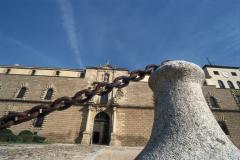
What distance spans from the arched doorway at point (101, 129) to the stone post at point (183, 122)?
19.3 metres

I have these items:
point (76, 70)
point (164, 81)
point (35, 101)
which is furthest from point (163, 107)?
point (76, 70)

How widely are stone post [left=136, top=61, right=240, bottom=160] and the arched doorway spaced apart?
19.3m

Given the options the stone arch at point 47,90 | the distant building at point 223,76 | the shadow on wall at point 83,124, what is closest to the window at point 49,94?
the stone arch at point 47,90

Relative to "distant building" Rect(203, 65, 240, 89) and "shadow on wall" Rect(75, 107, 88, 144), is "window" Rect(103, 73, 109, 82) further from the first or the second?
"distant building" Rect(203, 65, 240, 89)

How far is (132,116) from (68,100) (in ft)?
67.3

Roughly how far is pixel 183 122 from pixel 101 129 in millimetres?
20095

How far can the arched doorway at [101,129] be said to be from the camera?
19828 mm

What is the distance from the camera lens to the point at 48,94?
76.1 ft

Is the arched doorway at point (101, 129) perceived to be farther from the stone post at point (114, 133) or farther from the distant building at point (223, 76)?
the distant building at point (223, 76)

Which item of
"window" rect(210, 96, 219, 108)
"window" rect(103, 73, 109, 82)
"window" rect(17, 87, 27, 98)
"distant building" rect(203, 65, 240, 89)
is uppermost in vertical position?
"distant building" rect(203, 65, 240, 89)

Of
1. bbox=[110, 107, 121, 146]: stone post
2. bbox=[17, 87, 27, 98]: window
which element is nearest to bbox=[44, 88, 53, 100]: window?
bbox=[17, 87, 27, 98]: window

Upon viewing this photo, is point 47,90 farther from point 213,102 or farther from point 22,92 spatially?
point 213,102

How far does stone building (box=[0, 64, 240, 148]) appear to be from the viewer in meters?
19.5

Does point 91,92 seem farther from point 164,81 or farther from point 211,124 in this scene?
point 211,124
